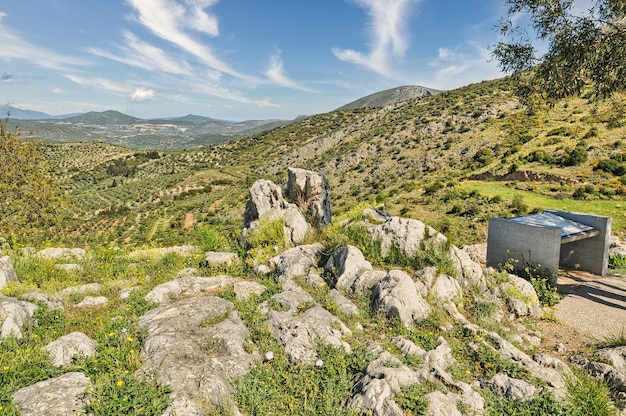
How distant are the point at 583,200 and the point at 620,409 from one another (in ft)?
93.2

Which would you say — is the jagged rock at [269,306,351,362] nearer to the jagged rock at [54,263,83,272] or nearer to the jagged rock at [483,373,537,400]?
the jagged rock at [483,373,537,400]

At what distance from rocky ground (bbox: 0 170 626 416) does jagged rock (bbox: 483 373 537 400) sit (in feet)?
0.05

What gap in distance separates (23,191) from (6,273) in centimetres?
1486

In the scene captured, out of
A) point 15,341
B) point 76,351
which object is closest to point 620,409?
point 76,351

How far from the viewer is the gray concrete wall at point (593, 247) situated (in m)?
13.1

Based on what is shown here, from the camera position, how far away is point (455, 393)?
5.08m

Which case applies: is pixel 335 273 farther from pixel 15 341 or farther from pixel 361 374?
pixel 15 341

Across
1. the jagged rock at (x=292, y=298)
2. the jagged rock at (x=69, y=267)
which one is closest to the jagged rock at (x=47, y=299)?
the jagged rock at (x=69, y=267)

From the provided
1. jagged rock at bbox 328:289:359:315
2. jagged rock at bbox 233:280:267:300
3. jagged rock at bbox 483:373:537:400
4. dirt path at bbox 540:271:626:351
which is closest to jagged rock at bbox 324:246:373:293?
jagged rock at bbox 328:289:359:315

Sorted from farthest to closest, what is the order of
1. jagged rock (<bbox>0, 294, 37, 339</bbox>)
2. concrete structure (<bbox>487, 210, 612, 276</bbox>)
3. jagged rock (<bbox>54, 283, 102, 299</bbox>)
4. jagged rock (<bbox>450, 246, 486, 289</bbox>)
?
concrete structure (<bbox>487, 210, 612, 276</bbox>)
jagged rock (<bbox>450, 246, 486, 289</bbox>)
jagged rock (<bbox>54, 283, 102, 299</bbox>)
jagged rock (<bbox>0, 294, 37, 339</bbox>)

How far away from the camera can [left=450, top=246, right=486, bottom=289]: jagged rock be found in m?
9.25

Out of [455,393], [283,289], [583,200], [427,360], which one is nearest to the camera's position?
[455,393]

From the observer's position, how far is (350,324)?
696 centimetres

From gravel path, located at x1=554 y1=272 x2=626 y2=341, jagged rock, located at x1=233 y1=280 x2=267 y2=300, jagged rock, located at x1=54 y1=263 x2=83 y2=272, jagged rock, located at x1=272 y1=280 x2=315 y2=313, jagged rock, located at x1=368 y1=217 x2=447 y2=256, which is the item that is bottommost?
gravel path, located at x1=554 y1=272 x2=626 y2=341
